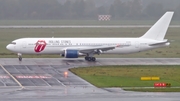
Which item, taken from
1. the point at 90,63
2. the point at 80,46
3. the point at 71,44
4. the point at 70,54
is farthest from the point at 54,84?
the point at 80,46

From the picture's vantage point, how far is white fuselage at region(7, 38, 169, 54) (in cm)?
6456

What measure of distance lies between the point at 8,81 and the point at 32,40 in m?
18.9

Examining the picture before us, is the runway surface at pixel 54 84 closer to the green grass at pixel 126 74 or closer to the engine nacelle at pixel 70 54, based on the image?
the engine nacelle at pixel 70 54

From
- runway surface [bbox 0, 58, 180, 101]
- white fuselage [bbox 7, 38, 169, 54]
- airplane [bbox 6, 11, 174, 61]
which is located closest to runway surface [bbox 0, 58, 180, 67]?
runway surface [bbox 0, 58, 180, 101]

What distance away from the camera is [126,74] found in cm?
5194

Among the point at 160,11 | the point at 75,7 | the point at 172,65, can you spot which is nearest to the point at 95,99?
the point at 172,65

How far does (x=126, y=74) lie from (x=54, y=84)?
9.71 metres

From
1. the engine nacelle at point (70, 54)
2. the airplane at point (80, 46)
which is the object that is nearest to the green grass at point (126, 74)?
the engine nacelle at point (70, 54)

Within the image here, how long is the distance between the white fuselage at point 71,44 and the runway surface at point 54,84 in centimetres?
143

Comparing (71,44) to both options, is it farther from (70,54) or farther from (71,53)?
(70,54)

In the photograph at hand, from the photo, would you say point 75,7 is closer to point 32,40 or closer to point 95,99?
point 32,40

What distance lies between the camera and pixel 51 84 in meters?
44.8

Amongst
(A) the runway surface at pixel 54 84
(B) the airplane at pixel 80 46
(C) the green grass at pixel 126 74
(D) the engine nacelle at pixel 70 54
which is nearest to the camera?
(A) the runway surface at pixel 54 84

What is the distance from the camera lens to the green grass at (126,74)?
4556 cm
